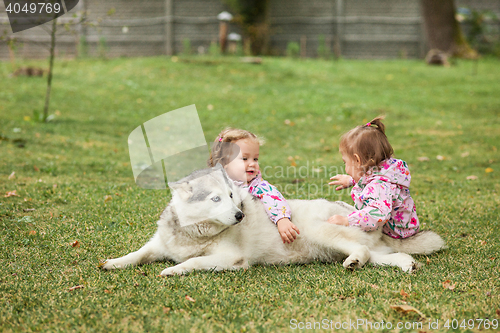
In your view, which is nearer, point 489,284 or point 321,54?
point 489,284

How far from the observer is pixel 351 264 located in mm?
3459

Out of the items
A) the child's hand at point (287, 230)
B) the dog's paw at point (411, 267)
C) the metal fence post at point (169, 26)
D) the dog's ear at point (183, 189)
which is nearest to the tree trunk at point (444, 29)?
the metal fence post at point (169, 26)

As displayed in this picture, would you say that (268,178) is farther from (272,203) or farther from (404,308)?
(404,308)

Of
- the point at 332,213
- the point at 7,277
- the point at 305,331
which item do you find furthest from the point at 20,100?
the point at 305,331

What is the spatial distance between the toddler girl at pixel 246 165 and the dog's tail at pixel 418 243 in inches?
40.3

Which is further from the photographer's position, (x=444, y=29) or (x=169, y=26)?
(x=169, y=26)

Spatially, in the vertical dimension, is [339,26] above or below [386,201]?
above

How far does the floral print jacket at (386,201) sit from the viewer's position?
12.0 feet

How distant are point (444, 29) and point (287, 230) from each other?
18.6 metres

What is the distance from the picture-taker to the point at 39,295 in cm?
298

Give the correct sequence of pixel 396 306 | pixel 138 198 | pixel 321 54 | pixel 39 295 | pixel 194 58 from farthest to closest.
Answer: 1. pixel 321 54
2. pixel 194 58
3. pixel 138 198
4. pixel 39 295
5. pixel 396 306

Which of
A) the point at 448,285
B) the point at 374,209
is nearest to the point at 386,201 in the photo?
the point at 374,209

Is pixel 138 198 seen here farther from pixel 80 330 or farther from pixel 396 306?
pixel 396 306

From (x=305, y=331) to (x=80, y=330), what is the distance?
1.30 metres
